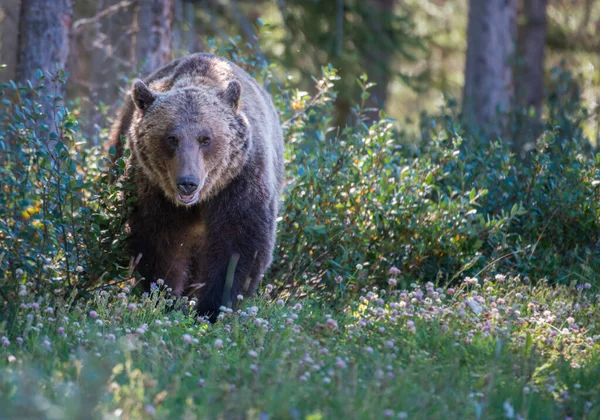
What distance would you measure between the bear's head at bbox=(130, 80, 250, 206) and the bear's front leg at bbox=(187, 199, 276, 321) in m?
0.29

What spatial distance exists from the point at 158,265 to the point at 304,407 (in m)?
2.91

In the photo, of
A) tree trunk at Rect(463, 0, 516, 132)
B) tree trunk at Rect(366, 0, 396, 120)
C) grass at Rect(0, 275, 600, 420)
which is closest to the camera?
grass at Rect(0, 275, 600, 420)

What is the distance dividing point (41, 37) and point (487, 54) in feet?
26.7

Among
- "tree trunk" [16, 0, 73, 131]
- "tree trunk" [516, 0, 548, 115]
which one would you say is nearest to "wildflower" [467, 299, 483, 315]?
"tree trunk" [16, 0, 73, 131]

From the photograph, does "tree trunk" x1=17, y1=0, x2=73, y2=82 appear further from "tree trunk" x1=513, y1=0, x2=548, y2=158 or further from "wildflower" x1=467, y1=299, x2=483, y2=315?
"tree trunk" x1=513, y1=0, x2=548, y2=158

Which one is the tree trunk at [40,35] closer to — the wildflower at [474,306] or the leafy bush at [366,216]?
the leafy bush at [366,216]

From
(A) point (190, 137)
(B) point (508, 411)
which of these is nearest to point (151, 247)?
(A) point (190, 137)

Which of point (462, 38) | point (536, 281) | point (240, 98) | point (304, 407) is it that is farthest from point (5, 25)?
point (304, 407)

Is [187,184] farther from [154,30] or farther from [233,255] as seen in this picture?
Result: [154,30]

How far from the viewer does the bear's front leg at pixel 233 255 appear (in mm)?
6141

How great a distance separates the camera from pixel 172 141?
6.16 m

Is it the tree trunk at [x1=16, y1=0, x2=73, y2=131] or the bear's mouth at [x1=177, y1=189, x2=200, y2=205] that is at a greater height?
the tree trunk at [x1=16, y1=0, x2=73, y2=131]

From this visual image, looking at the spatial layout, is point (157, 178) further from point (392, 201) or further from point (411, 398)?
point (411, 398)

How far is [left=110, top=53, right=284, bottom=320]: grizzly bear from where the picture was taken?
20.2 ft
